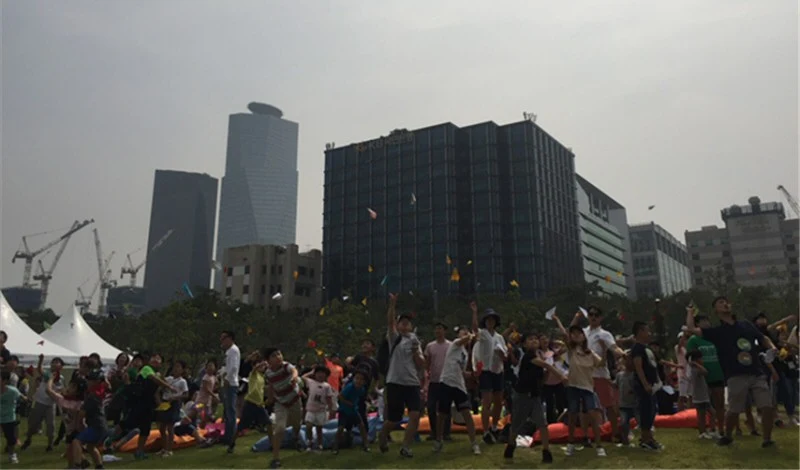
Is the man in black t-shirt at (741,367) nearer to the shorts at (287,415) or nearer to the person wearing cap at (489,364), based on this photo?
the person wearing cap at (489,364)

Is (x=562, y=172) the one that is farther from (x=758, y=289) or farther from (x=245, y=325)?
(x=245, y=325)

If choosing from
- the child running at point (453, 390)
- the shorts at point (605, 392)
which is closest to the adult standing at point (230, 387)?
the child running at point (453, 390)

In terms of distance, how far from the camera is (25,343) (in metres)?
26.5

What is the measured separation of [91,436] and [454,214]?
7755 centimetres

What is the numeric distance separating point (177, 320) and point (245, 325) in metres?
7.37

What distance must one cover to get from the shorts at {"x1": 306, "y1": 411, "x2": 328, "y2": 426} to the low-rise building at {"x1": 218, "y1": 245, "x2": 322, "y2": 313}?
7898cm

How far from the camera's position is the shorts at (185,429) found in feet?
37.5

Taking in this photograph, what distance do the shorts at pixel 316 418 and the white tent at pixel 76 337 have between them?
2440cm

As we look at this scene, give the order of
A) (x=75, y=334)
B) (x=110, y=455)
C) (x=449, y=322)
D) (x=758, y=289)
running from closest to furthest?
(x=110, y=455), (x=75, y=334), (x=758, y=289), (x=449, y=322)

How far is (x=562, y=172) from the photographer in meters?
92.9

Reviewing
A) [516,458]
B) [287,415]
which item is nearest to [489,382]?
[516,458]

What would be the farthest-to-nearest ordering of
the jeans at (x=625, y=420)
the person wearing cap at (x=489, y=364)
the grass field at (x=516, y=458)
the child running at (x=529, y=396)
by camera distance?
1. the person wearing cap at (x=489, y=364)
2. the jeans at (x=625, y=420)
3. the child running at (x=529, y=396)
4. the grass field at (x=516, y=458)

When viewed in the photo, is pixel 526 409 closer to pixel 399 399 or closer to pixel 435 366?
pixel 435 366

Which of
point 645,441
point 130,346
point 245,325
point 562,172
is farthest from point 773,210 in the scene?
point 645,441
